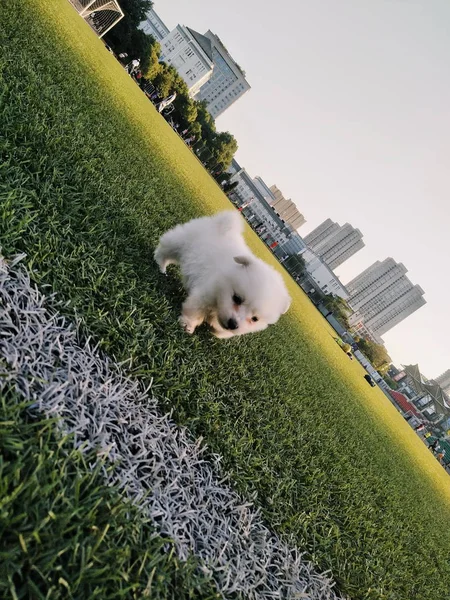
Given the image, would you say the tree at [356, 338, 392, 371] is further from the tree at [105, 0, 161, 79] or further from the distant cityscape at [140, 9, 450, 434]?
the tree at [105, 0, 161, 79]

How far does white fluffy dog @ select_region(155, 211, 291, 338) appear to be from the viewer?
3.11m

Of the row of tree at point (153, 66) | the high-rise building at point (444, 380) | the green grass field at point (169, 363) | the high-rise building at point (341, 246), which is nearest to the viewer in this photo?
the green grass field at point (169, 363)

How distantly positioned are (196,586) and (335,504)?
6.61 feet

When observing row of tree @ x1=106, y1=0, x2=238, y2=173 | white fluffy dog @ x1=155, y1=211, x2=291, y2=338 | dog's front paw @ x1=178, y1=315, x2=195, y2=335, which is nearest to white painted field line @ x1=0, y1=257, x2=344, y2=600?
Answer: dog's front paw @ x1=178, y1=315, x2=195, y2=335

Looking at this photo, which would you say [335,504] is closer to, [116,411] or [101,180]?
[116,411]

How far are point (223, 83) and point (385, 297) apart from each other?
106m

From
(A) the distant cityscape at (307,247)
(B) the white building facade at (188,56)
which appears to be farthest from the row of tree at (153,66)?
(B) the white building facade at (188,56)

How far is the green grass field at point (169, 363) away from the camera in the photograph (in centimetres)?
216

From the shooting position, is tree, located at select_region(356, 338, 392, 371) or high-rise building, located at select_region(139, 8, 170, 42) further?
high-rise building, located at select_region(139, 8, 170, 42)

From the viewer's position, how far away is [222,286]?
3.15m

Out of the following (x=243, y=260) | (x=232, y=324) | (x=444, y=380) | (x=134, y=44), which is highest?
(x=444, y=380)

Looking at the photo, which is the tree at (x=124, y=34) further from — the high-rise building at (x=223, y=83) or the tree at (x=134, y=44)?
the high-rise building at (x=223, y=83)

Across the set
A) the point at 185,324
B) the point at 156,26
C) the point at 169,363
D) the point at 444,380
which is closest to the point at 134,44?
the point at 185,324

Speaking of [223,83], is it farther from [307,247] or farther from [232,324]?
[232,324]
